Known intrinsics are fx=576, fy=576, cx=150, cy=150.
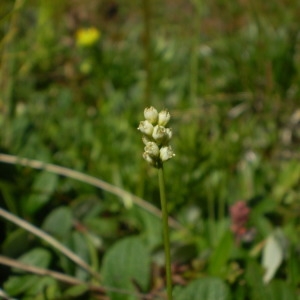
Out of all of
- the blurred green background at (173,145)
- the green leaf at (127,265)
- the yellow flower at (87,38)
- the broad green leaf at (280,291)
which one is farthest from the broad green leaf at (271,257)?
the yellow flower at (87,38)

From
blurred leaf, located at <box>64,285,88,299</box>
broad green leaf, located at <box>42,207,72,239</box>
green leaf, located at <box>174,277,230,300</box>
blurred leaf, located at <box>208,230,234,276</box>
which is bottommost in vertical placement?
green leaf, located at <box>174,277,230,300</box>

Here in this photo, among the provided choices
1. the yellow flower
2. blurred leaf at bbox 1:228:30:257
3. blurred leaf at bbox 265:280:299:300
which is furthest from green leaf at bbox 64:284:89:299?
the yellow flower

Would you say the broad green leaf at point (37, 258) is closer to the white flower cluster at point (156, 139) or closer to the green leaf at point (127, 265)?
the green leaf at point (127, 265)

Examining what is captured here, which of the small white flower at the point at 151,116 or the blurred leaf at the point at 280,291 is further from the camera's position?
the blurred leaf at the point at 280,291

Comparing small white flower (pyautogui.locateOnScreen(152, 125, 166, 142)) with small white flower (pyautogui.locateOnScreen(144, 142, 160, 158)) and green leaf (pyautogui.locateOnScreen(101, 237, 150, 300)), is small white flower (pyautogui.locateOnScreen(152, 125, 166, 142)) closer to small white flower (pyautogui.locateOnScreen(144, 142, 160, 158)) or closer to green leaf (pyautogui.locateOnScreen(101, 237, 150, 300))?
small white flower (pyautogui.locateOnScreen(144, 142, 160, 158))

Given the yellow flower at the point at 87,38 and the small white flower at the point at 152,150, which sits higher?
the yellow flower at the point at 87,38

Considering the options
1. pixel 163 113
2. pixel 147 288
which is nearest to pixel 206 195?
pixel 147 288
